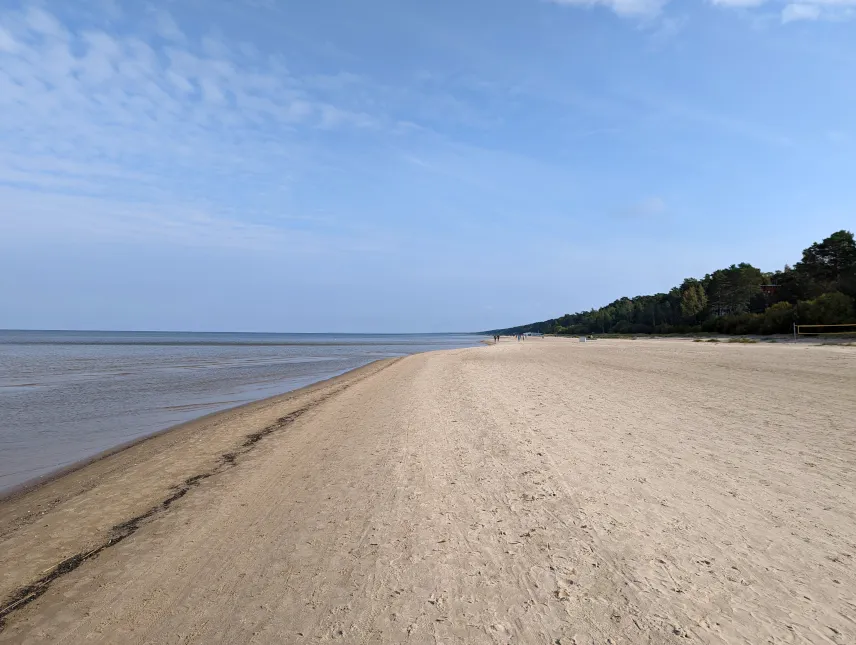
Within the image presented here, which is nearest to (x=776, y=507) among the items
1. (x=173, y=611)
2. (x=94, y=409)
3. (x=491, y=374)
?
(x=173, y=611)

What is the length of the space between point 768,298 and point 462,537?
77.0m

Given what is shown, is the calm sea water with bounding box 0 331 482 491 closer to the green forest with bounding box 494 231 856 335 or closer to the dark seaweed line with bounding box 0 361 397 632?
the dark seaweed line with bounding box 0 361 397 632

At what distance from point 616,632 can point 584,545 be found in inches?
46.6

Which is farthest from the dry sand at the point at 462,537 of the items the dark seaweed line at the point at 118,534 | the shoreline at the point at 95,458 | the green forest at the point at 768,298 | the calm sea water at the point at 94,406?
the green forest at the point at 768,298

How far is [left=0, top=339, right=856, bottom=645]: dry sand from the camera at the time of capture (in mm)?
3197

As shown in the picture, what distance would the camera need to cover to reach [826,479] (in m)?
5.48

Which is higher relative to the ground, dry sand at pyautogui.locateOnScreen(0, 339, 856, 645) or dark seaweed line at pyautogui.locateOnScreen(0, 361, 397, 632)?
dry sand at pyautogui.locateOnScreen(0, 339, 856, 645)

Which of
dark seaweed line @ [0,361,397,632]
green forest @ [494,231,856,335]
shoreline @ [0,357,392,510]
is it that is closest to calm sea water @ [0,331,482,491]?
shoreline @ [0,357,392,510]

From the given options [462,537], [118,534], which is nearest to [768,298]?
[462,537]

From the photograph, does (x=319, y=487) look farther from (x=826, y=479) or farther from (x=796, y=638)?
(x=826, y=479)

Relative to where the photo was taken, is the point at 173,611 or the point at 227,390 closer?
the point at 173,611

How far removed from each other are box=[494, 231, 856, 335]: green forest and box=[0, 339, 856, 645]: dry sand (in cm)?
4134

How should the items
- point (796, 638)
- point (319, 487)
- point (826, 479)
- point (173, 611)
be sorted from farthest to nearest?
point (319, 487)
point (826, 479)
point (173, 611)
point (796, 638)

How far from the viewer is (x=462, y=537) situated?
445 cm
